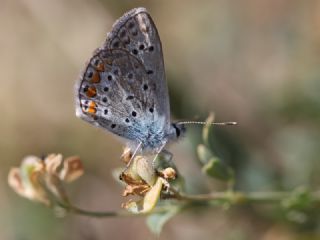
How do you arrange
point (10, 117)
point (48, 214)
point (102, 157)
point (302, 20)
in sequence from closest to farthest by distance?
point (48, 214) → point (302, 20) → point (102, 157) → point (10, 117)

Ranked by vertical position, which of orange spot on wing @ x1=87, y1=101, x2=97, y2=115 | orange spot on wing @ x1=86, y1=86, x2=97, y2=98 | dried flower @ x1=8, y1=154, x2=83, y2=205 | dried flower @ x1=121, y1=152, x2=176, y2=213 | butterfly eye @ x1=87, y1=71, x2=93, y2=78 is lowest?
dried flower @ x1=8, y1=154, x2=83, y2=205

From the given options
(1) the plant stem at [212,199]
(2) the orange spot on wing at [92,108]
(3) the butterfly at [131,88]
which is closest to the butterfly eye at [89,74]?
(3) the butterfly at [131,88]

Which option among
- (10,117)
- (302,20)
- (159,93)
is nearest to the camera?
(159,93)

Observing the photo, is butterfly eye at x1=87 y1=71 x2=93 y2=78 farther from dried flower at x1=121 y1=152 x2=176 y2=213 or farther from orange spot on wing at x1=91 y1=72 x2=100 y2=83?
dried flower at x1=121 y1=152 x2=176 y2=213

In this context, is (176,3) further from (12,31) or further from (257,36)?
(12,31)

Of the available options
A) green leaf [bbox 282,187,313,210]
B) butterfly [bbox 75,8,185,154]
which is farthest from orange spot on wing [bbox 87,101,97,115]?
green leaf [bbox 282,187,313,210]

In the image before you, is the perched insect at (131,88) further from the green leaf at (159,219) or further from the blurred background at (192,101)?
the blurred background at (192,101)

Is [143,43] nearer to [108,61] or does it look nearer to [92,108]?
[108,61]

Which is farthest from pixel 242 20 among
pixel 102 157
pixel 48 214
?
pixel 48 214
